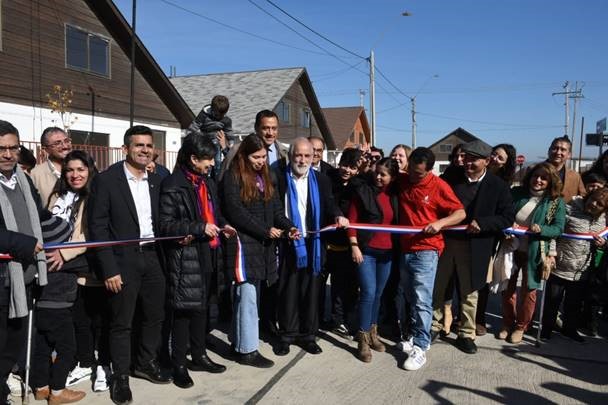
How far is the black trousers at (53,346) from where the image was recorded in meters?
3.65

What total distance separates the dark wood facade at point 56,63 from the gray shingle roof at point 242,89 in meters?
7.99

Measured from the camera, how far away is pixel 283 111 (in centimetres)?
3162

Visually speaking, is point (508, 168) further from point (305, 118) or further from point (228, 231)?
point (305, 118)

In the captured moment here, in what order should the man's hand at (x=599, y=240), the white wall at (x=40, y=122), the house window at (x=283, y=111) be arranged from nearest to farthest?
the man's hand at (x=599, y=240)
the white wall at (x=40, y=122)
the house window at (x=283, y=111)

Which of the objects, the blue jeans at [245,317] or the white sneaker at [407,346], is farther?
the white sneaker at [407,346]

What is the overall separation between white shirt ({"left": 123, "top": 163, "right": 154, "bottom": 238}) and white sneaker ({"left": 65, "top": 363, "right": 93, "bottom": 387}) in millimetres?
1307

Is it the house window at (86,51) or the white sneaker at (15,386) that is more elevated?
the house window at (86,51)

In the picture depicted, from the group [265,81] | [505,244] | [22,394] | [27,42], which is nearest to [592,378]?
[505,244]

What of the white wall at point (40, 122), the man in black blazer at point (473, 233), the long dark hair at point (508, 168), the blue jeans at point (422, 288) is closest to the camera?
the blue jeans at point (422, 288)

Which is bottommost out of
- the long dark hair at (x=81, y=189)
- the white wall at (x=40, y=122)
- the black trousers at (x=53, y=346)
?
the black trousers at (x=53, y=346)

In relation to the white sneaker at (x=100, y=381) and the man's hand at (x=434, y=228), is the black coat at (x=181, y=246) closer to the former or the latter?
the white sneaker at (x=100, y=381)

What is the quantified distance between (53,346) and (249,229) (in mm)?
1764

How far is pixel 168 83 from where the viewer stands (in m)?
20.6

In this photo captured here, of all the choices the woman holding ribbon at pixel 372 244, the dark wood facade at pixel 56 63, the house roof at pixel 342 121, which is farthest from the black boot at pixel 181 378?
the house roof at pixel 342 121
